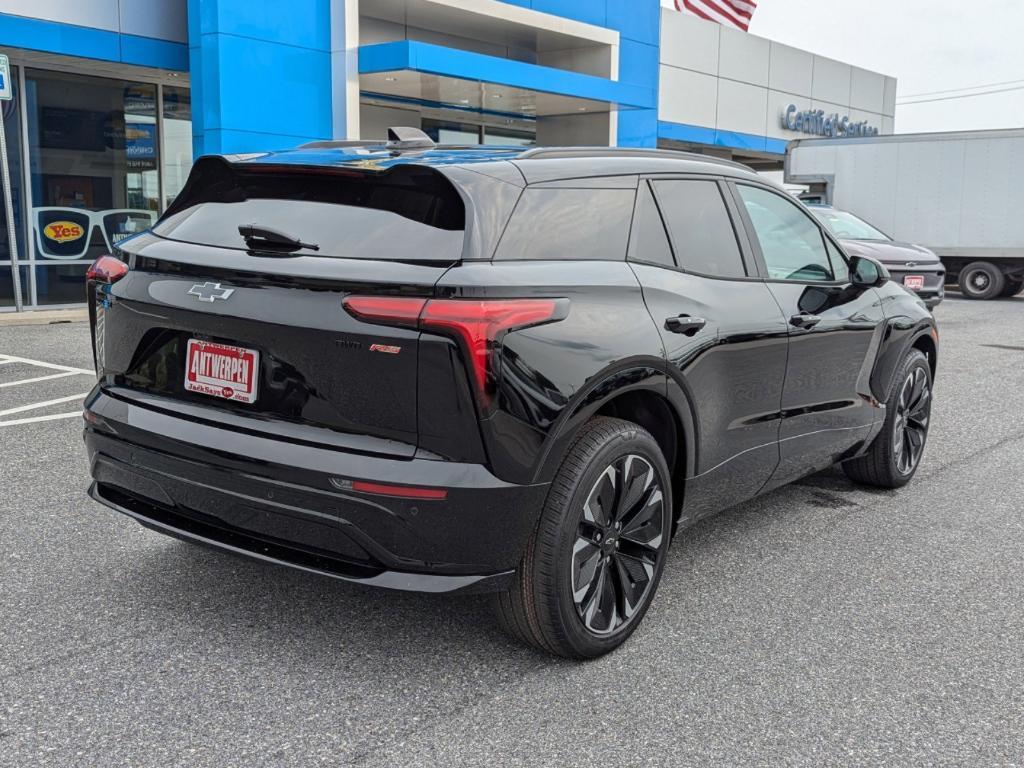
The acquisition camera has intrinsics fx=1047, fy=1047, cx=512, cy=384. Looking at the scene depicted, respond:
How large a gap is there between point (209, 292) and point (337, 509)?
0.80 metres

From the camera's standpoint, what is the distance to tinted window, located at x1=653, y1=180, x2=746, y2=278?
387 cm

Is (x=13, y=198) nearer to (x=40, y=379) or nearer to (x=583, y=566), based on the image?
(x=40, y=379)

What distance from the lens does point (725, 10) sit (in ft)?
102

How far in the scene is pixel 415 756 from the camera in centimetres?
277

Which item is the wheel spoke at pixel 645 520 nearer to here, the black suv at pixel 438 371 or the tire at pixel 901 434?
the black suv at pixel 438 371

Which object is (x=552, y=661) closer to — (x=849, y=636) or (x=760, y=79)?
(x=849, y=636)

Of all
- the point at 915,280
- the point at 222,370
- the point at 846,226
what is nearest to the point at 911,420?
the point at 222,370

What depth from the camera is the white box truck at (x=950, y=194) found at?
65.6ft

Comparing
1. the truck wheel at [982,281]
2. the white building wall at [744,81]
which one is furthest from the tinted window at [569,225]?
the white building wall at [744,81]

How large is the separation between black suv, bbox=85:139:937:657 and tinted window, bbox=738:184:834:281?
404 mm

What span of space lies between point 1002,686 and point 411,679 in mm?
1846

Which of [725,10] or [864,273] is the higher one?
[725,10]

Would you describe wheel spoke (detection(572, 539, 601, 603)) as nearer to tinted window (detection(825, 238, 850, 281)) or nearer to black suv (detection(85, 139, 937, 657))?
black suv (detection(85, 139, 937, 657))

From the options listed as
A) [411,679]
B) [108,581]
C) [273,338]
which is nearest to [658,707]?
[411,679]
